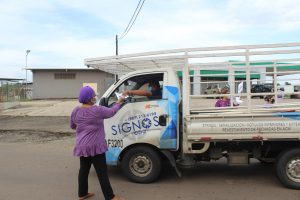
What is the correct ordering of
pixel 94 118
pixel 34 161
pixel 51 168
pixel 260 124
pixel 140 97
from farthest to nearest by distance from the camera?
pixel 34 161 < pixel 51 168 < pixel 140 97 < pixel 260 124 < pixel 94 118

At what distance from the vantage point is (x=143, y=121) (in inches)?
287

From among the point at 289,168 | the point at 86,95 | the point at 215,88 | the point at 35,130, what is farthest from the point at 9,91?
the point at 289,168

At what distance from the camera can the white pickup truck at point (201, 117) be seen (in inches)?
271

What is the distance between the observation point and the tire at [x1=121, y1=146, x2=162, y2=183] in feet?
23.8

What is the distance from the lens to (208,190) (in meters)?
6.91

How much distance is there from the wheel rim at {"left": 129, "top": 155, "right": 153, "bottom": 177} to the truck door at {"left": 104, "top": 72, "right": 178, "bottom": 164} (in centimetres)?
30

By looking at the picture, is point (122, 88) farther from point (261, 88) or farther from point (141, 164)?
point (261, 88)

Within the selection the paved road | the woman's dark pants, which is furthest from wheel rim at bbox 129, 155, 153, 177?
the woman's dark pants

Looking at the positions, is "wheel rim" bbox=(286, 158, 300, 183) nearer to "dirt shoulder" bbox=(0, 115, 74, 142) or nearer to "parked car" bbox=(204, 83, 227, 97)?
"parked car" bbox=(204, 83, 227, 97)

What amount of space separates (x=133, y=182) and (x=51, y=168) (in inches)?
87.9

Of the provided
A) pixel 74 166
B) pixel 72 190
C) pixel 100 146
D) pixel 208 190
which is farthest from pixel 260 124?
pixel 74 166

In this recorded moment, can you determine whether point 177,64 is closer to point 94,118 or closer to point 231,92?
point 231,92

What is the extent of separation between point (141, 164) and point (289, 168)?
2.52m

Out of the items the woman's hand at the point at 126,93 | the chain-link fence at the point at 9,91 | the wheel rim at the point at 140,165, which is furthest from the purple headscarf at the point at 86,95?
the chain-link fence at the point at 9,91
